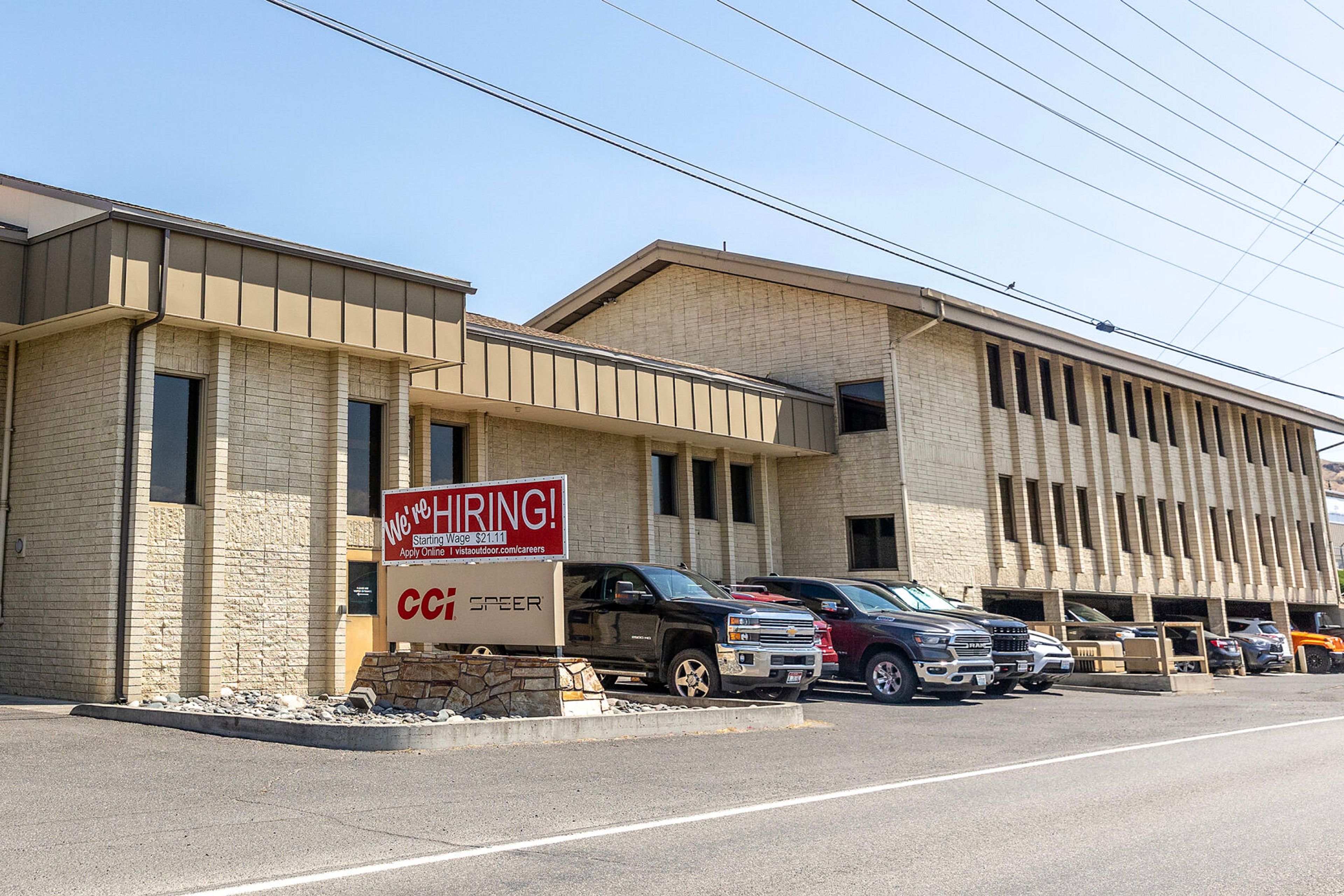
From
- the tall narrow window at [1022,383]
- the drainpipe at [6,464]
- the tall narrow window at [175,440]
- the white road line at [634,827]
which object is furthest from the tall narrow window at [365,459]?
the tall narrow window at [1022,383]

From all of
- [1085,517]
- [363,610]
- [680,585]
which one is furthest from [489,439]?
[1085,517]

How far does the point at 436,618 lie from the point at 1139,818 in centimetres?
888

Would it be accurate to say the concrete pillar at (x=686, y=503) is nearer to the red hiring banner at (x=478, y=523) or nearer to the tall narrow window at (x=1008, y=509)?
the tall narrow window at (x=1008, y=509)

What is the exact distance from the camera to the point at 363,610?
17.4 meters

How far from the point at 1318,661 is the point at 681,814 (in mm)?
32427

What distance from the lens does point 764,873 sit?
605 centimetres

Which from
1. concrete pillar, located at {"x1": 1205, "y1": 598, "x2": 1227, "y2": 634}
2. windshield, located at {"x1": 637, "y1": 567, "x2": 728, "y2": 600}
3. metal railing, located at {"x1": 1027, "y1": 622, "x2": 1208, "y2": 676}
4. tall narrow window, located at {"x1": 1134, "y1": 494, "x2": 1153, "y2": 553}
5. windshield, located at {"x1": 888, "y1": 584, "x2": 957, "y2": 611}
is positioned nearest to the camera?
windshield, located at {"x1": 637, "y1": 567, "x2": 728, "y2": 600}

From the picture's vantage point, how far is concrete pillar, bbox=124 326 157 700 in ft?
47.2

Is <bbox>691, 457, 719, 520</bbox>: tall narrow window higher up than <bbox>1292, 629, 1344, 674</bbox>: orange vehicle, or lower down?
higher up

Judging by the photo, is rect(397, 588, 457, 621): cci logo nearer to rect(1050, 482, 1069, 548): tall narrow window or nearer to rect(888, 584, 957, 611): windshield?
rect(888, 584, 957, 611): windshield

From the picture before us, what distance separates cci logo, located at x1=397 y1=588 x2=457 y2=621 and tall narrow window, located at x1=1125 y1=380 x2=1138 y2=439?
2732 cm

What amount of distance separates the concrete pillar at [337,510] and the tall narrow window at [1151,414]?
91.7 feet

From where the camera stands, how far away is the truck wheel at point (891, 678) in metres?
17.9

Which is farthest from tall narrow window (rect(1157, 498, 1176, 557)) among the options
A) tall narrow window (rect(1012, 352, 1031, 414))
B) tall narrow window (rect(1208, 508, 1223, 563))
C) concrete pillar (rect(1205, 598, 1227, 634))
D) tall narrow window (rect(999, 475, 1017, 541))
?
tall narrow window (rect(999, 475, 1017, 541))
